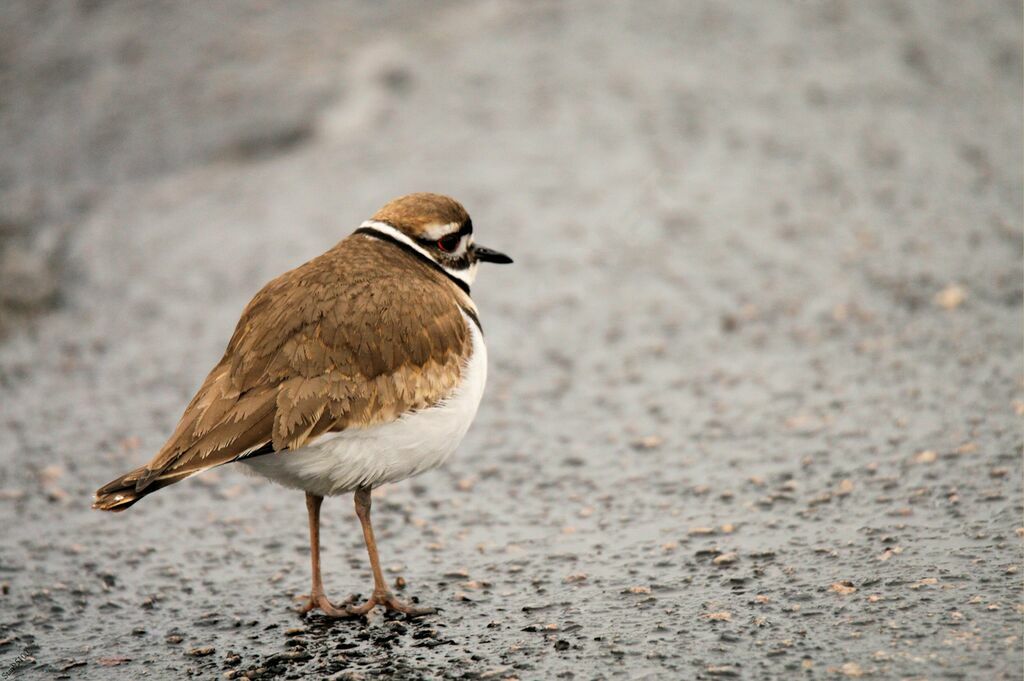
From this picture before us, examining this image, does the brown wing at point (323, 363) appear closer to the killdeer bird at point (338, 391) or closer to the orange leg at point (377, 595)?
the killdeer bird at point (338, 391)

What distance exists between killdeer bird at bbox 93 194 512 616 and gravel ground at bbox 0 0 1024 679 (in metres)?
0.59

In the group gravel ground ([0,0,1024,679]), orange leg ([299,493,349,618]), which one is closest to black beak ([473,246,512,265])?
gravel ground ([0,0,1024,679])

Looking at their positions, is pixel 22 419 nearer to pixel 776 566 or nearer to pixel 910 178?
pixel 776 566

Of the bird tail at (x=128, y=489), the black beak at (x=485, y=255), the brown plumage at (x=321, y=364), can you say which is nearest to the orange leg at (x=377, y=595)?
the brown plumage at (x=321, y=364)

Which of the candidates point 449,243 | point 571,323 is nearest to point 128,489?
point 449,243

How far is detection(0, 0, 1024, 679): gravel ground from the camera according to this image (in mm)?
4555

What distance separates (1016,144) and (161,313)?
5.79 m

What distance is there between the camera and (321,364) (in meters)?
4.58

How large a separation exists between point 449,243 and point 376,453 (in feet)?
3.62

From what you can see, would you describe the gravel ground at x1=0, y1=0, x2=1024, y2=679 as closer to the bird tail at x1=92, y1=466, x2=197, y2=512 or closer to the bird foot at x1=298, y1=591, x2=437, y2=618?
the bird foot at x1=298, y1=591, x2=437, y2=618

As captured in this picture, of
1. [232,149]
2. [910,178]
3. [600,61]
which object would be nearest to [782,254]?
[910,178]

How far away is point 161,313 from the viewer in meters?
7.97

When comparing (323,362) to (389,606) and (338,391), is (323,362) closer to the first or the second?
(338,391)

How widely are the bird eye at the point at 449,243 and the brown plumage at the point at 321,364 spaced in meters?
0.21
